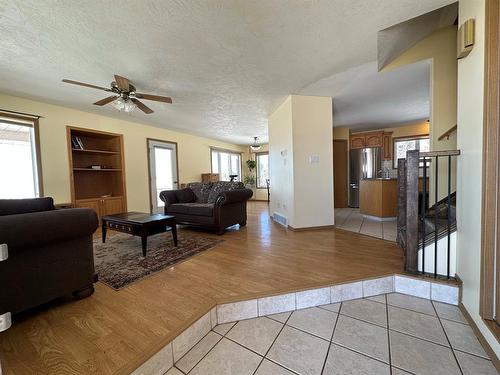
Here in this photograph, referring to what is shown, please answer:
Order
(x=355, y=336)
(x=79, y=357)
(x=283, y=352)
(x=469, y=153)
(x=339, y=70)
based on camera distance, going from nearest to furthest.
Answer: (x=79, y=357) < (x=283, y=352) < (x=355, y=336) < (x=469, y=153) < (x=339, y=70)

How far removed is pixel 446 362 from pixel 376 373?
1.42ft

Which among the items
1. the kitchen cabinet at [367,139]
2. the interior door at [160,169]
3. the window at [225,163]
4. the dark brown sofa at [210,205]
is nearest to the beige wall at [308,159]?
the dark brown sofa at [210,205]

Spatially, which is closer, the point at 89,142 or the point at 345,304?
the point at 345,304

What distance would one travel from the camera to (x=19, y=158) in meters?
3.39

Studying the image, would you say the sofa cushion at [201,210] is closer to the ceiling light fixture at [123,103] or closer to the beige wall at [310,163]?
the beige wall at [310,163]

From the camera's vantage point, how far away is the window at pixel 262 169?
322 inches

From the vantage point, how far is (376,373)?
1115 millimetres

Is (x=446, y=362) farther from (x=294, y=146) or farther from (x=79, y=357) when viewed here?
(x=294, y=146)

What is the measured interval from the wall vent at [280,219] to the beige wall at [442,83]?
2156 millimetres

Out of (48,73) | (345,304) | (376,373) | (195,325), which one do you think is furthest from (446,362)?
(48,73)

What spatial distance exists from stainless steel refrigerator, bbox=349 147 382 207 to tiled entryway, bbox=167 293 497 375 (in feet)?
14.3

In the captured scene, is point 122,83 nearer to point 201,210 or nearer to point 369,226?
point 201,210

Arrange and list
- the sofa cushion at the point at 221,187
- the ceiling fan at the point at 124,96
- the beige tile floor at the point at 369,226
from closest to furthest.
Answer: the ceiling fan at the point at 124,96, the beige tile floor at the point at 369,226, the sofa cushion at the point at 221,187

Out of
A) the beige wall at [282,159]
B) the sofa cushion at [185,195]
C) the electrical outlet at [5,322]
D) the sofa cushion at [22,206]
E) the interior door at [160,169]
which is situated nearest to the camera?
the electrical outlet at [5,322]
